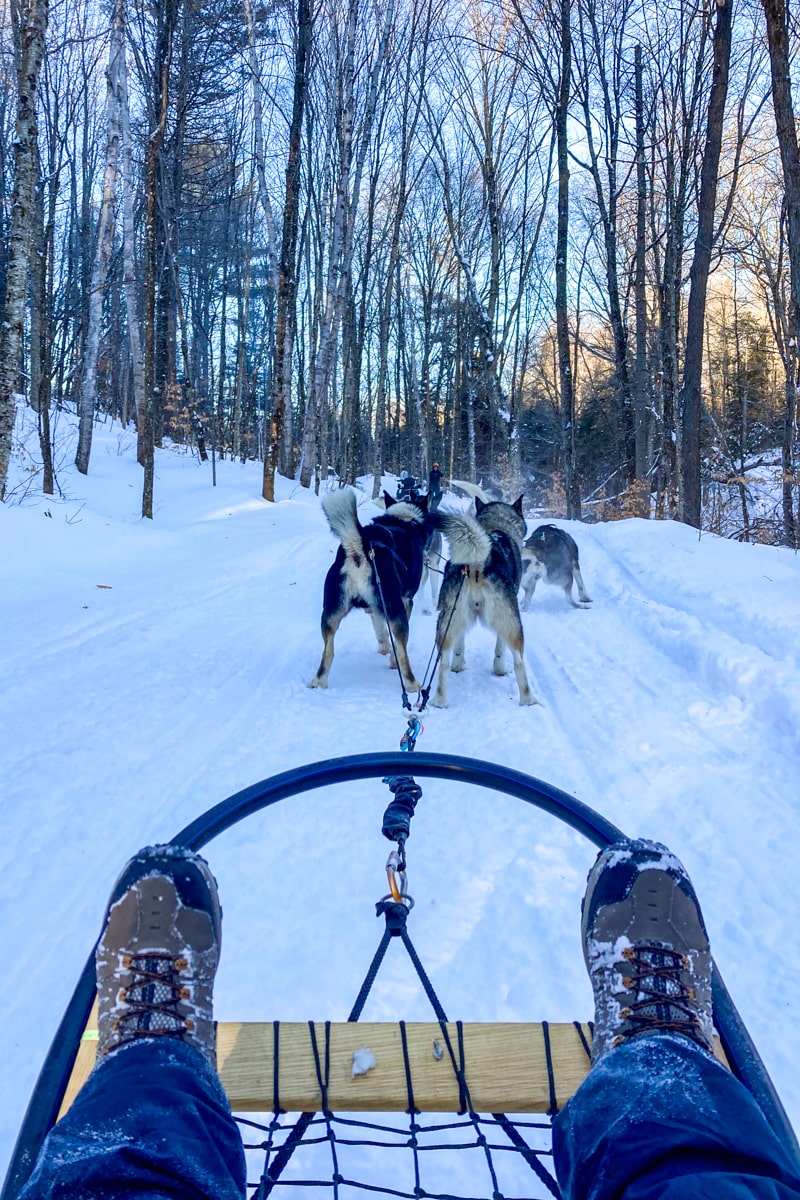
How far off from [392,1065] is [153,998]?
0.54 meters

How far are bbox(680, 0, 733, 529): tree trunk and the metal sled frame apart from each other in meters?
12.4

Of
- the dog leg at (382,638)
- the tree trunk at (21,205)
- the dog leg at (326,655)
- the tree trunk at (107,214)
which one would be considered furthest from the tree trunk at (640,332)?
the dog leg at (326,655)

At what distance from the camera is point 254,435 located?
145ft

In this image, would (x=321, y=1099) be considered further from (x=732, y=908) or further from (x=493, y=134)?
(x=493, y=134)

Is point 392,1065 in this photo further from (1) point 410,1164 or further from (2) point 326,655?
(2) point 326,655

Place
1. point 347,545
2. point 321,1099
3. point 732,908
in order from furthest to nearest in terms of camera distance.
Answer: point 347,545 < point 732,908 < point 321,1099

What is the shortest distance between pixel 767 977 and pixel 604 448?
34.4 meters

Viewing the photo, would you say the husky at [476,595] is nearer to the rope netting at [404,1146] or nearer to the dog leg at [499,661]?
the dog leg at [499,661]

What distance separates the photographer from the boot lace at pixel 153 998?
4.94ft

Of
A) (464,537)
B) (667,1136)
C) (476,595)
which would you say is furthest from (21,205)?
(667,1136)

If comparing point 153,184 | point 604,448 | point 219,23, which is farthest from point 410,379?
point 153,184

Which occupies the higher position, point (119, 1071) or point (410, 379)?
point (410, 379)

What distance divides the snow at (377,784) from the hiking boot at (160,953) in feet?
1.95

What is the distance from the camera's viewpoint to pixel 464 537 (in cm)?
493
